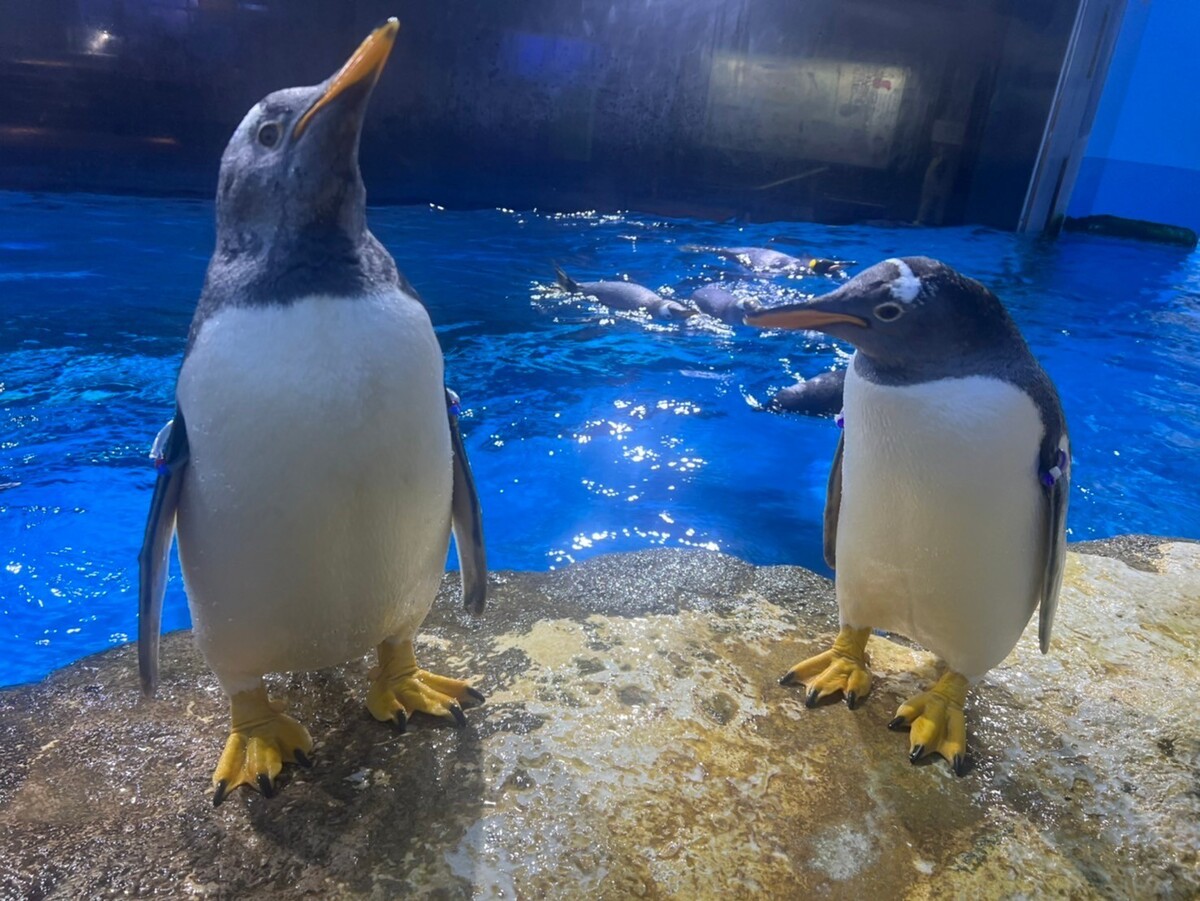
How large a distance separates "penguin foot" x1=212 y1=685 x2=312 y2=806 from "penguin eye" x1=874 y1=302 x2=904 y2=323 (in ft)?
4.69

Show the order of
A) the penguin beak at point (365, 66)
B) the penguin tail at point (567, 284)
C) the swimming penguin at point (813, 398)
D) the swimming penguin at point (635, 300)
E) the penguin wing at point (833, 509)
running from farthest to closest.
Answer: the penguin tail at point (567, 284)
the swimming penguin at point (635, 300)
the swimming penguin at point (813, 398)
the penguin wing at point (833, 509)
the penguin beak at point (365, 66)

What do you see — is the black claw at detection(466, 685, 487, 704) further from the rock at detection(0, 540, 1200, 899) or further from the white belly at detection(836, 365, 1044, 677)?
the white belly at detection(836, 365, 1044, 677)

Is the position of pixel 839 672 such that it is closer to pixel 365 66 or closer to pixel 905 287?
pixel 905 287

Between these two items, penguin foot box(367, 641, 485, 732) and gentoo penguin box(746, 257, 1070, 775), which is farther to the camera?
penguin foot box(367, 641, 485, 732)

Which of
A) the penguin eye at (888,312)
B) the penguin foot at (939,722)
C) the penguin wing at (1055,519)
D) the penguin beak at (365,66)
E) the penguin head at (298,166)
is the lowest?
the penguin foot at (939,722)

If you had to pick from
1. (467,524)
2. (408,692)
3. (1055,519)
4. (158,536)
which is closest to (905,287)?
(1055,519)

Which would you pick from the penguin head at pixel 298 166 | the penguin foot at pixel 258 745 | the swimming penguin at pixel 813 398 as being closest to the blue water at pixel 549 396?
the swimming penguin at pixel 813 398

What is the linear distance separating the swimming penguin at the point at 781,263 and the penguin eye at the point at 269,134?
22.4ft

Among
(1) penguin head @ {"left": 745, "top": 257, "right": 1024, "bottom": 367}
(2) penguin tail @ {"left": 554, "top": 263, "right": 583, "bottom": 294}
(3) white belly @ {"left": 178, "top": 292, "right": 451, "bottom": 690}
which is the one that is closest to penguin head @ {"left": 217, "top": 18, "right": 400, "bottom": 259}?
(3) white belly @ {"left": 178, "top": 292, "right": 451, "bottom": 690}

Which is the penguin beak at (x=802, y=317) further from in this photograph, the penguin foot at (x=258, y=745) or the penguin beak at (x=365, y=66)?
the penguin foot at (x=258, y=745)

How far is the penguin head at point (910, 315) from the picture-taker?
1690mm

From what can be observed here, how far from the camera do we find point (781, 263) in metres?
8.01

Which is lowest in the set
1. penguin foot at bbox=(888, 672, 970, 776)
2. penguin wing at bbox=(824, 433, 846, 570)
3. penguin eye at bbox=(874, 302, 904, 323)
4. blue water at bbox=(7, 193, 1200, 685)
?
blue water at bbox=(7, 193, 1200, 685)

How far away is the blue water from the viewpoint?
12.6 feet
